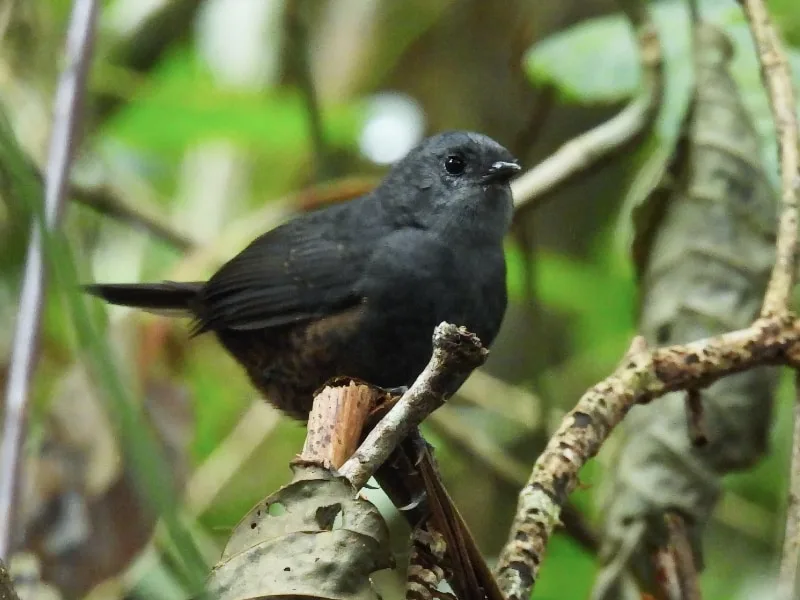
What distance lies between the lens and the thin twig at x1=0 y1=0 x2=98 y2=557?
1.58 meters

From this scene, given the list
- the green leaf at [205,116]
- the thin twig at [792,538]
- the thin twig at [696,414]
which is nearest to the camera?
the thin twig at [792,538]

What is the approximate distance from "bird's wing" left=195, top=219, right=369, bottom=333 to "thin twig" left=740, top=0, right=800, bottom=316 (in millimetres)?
918

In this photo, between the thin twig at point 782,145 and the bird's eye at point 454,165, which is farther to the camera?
the bird's eye at point 454,165

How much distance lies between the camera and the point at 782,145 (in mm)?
1915

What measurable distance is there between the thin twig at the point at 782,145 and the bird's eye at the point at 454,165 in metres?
0.75

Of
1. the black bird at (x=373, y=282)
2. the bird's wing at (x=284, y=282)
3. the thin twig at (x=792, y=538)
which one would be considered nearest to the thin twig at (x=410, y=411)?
the thin twig at (x=792, y=538)

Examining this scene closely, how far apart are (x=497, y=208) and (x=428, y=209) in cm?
17

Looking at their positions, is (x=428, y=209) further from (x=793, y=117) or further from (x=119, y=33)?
(x=119, y=33)

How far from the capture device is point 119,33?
148 inches

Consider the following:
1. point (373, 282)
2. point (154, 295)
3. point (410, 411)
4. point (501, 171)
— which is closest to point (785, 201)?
point (501, 171)

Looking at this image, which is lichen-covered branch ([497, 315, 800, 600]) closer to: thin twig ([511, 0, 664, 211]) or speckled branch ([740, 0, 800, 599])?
speckled branch ([740, 0, 800, 599])

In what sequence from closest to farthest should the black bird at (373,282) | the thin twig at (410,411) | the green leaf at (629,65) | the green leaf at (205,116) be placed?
the thin twig at (410,411) < the black bird at (373,282) < the green leaf at (629,65) < the green leaf at (205,116)

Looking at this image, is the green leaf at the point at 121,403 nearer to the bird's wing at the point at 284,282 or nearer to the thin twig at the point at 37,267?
the thin twig at the point at 37,267

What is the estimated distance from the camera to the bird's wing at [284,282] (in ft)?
8.00
